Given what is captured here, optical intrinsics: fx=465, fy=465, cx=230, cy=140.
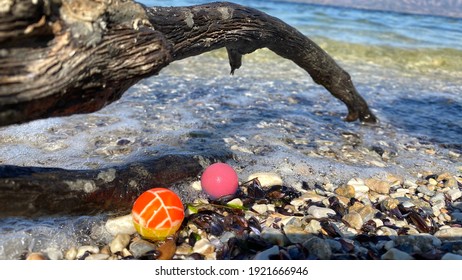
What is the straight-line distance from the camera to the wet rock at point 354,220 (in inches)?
138

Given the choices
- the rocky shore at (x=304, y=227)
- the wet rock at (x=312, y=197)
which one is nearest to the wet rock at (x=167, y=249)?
the rocky shore at (x=304, y=227)

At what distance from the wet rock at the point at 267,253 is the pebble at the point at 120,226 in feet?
2.97

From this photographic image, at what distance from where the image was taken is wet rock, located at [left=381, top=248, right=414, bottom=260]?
2936 millimetres

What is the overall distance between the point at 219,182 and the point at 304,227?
0.77 m

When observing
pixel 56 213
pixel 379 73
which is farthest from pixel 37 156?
pixel 379 73

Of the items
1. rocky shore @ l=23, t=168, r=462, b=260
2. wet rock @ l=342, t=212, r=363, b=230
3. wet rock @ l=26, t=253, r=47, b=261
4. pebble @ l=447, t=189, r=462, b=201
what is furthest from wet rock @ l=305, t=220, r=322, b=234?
wet rock @ l=26, t=253, r=47, b=261

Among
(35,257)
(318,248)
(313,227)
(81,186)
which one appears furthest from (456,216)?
(35,257)

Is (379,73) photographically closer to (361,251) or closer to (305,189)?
(305,189)

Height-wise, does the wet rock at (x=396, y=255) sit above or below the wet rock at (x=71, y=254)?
above

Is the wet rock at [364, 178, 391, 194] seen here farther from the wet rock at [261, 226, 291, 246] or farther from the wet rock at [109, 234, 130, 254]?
the wet rock at [109, 234, 130, 254]

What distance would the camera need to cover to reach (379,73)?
33.7ft

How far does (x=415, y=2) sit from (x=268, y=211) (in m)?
38.7

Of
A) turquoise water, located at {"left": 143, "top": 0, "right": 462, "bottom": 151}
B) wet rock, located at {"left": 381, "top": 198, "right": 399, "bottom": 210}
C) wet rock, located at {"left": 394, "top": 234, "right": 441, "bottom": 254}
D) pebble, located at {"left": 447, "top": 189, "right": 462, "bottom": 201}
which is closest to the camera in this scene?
wet rock, located at {"left": 394, "top": 234, "right": 441, "bottom": 254}

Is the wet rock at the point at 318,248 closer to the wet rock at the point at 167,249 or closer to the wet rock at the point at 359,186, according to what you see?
the wet rock at the point at 167,249
